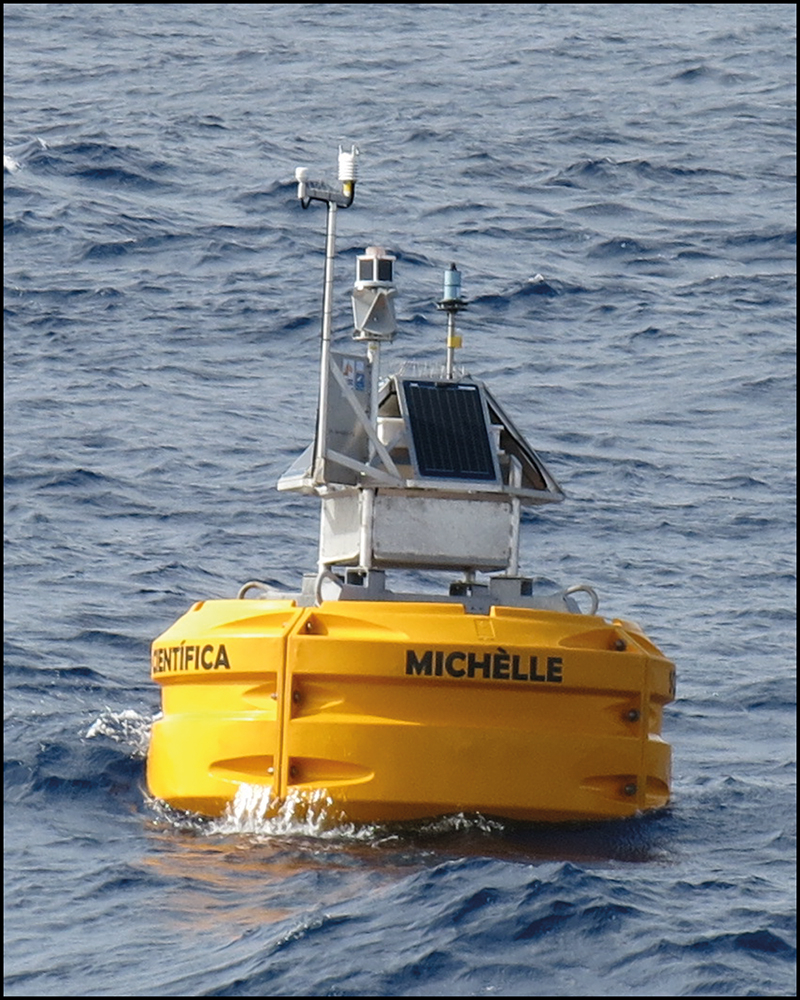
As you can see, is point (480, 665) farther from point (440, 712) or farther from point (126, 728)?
point (126, 728)

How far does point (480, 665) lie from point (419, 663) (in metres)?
0.35

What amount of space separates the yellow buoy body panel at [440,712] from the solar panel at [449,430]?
1.11m

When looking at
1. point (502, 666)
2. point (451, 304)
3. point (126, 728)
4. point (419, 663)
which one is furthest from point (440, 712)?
point (126, 728)

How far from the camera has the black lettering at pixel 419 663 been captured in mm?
11906

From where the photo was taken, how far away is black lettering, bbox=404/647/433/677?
469 inches

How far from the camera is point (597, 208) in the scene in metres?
31.7

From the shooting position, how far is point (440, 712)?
1201cm

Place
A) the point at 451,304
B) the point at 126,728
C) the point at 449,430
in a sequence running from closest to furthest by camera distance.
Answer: the point at 449,430
the point at 451,304
the point at 126,728

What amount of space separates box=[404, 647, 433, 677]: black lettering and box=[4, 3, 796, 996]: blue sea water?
2.98 feet

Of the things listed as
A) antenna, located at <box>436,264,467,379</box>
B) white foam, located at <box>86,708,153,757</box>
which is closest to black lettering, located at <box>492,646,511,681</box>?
antenna, located at <box>436,264,467,379</box>

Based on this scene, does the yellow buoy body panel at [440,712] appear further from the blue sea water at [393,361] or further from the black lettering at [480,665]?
the blue sea water at [393,361]

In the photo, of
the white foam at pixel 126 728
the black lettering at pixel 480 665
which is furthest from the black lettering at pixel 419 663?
the white foam at pixel 126 728

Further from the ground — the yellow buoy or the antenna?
the antenna

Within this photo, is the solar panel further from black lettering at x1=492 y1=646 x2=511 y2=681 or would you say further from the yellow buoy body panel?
black lettering at x1=492 y1=646 x2=511 y2=681
